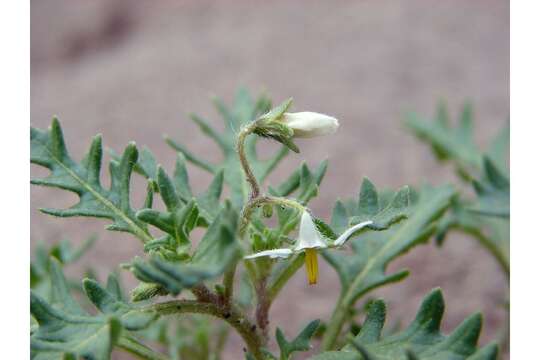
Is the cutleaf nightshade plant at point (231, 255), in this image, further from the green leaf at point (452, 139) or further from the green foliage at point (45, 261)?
the green leaf at point (452, 139)

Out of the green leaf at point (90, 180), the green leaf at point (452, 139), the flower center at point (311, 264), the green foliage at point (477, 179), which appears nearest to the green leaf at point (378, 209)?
the flower center at point (311, 264)

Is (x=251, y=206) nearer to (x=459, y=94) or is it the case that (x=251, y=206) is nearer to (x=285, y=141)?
(x=285, y=141)

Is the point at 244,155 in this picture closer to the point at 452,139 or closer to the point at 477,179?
the point at 477,179

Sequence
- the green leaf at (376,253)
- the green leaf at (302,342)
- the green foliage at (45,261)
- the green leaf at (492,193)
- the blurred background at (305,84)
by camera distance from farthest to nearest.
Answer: the blurred background at (305,84) < the green foliage at (45,261) < the green leaf at (492,193) < the green leaf at (376,253) < the green leaf at (302,342)

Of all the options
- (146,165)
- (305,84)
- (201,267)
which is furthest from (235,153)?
(305,84)

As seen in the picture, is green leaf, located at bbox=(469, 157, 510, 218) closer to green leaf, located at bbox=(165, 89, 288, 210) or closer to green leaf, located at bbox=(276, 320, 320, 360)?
green leaf, located at bbox=(165, 89, 288, 210)
